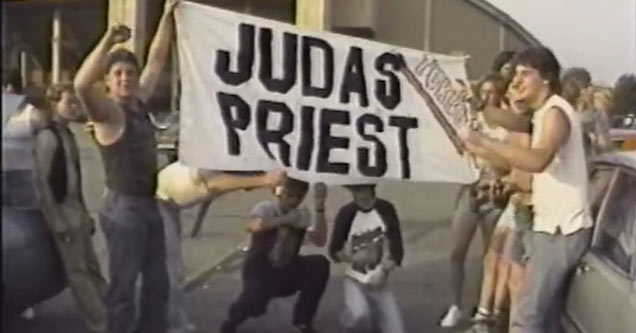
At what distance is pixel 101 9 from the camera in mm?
3396

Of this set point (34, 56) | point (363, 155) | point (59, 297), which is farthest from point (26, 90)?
point (363, 155)

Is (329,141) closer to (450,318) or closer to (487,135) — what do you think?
(487,135)

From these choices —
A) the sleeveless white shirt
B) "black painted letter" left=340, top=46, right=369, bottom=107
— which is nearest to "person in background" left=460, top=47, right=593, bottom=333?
the sleeveless white shirt

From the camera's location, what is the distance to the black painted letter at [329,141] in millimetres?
3535

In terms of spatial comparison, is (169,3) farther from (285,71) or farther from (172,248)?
(172,248)

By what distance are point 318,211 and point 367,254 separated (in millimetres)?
222

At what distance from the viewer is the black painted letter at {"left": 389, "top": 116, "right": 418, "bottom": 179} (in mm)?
3613

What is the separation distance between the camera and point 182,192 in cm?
345

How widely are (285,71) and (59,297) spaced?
37.2 inches

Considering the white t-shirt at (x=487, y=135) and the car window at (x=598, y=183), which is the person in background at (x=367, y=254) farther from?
the car window at (x=598, y=183)

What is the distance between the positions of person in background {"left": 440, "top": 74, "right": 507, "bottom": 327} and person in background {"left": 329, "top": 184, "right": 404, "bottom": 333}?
19cm

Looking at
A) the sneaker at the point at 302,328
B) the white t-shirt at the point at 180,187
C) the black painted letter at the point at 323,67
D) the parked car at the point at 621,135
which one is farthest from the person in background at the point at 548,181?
the white t-shirt at the point at 180,187

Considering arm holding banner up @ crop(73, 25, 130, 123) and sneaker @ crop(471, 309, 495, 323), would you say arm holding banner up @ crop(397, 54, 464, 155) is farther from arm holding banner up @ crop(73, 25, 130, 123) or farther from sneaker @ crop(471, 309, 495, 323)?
arm holding banner up @ crop(73, 25, 130, 123)

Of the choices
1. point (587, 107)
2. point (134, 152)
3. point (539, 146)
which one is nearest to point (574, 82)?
point (587, 107)
